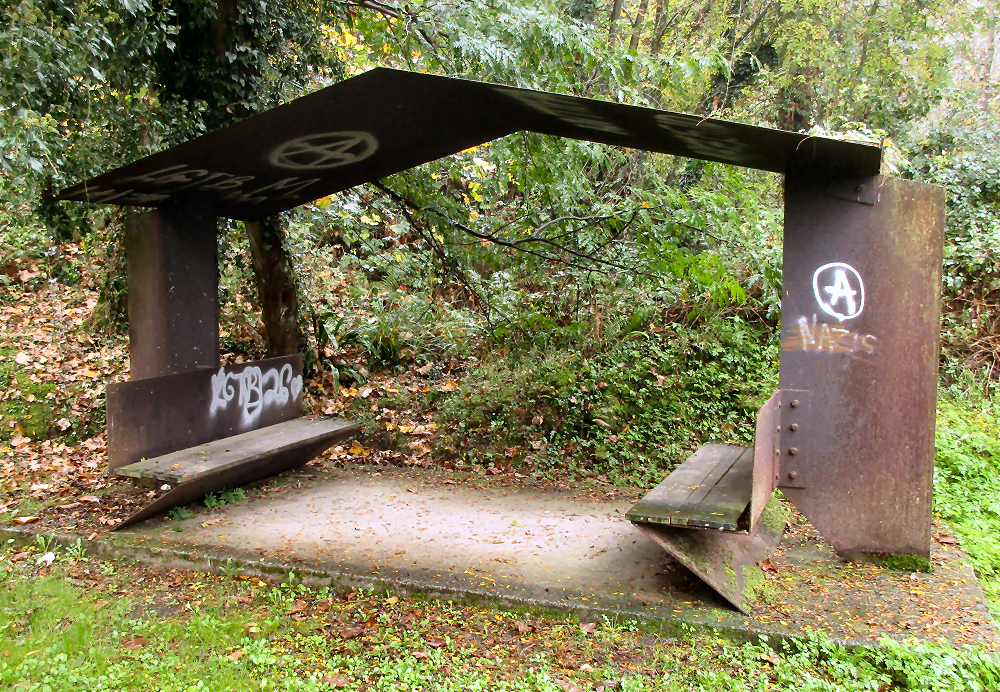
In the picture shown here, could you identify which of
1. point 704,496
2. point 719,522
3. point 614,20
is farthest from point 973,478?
point 614,20

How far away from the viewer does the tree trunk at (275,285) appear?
279 inches

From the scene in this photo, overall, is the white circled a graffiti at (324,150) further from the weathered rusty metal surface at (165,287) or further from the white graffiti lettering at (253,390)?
the white graffiti lettering at (253,390)

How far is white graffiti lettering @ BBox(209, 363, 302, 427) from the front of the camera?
19.0 feet

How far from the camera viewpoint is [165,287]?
215 inches

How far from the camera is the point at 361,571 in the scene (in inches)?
161

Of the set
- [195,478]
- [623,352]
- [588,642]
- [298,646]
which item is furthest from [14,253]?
[588,642]

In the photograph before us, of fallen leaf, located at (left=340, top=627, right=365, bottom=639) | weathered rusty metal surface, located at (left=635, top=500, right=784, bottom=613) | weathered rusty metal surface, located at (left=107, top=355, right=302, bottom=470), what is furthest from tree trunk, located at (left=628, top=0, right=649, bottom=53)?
fallen leaf, located at (left=340, top=627, right=365, bottom=639)

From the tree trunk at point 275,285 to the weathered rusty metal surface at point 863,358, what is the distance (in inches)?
202

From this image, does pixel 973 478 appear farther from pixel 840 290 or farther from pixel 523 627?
pixel 523 627

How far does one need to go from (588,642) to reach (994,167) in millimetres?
9968

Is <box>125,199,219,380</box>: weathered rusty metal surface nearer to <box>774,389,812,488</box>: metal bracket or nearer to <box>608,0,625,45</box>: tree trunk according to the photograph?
<box>774,389,812,488</box>: metal bracket

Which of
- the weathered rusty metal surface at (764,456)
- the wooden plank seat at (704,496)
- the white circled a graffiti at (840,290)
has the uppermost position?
the white circled a graffiti at (840,290)

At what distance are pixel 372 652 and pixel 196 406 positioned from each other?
3.01 metres

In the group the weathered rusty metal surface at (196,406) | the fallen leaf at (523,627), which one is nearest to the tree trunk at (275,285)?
the weathered rusty metal surface at (196,406)
